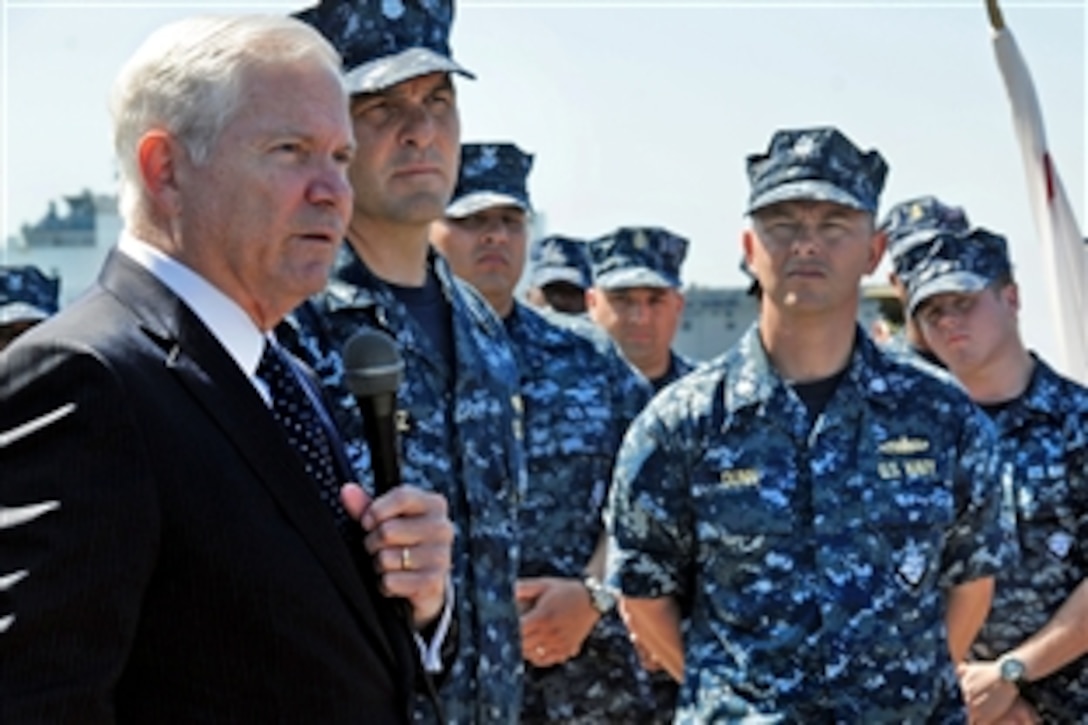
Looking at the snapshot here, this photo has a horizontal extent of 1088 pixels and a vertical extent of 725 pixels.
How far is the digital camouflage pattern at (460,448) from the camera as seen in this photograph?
11.6 ft

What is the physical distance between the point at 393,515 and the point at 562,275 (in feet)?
22.0

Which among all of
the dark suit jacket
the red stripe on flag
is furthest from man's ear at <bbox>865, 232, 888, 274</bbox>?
the red stripe on flag

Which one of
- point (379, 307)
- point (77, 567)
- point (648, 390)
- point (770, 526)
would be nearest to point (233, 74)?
point (77, 567)

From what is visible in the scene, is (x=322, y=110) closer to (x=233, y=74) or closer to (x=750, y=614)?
(x=233, y=74)

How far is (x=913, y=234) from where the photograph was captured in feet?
22.9

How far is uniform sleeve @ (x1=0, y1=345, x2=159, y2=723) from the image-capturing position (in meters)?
2.06

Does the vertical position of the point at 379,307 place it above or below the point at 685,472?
above

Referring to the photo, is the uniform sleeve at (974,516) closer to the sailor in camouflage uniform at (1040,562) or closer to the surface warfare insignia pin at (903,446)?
the surface warfare insignia pin at (903,446)

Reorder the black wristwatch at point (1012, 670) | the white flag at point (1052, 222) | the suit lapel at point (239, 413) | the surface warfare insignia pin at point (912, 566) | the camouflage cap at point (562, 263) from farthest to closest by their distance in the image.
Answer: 1. the camouflage cap at point (562, 263)
2. the white flag at point (1052, 222)
3. the black wristwatch at point (1012, 670)
4. the surface warfare insignia pin at point (912, 566)
5. the suit lapel at point (239, 413)

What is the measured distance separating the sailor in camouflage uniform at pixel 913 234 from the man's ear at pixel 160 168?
4.64m

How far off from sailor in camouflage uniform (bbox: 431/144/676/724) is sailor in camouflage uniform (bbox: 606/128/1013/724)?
1029 millimetres

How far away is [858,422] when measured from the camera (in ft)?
15.3

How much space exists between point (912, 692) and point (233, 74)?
2.73 m

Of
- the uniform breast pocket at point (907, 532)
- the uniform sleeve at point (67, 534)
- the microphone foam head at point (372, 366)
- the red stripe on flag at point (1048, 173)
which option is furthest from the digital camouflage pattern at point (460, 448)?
the red stripe on flag at point (1048, 173)
